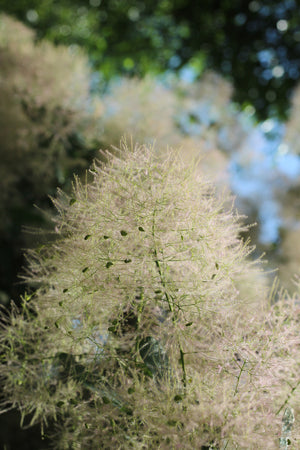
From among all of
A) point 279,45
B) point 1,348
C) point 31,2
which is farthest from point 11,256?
point 31,2

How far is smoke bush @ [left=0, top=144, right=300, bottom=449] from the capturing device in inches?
19.0

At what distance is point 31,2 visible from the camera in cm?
427

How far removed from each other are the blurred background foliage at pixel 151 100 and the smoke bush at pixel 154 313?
10 cm

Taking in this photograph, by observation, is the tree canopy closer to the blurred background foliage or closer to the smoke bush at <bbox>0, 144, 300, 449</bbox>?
the blurred background foliage

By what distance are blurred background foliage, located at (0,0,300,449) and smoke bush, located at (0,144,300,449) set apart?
0.10 m

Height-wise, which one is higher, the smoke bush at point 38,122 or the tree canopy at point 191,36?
the tree canopy at point 191,36

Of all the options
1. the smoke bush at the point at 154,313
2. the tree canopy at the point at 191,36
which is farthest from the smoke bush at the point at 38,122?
the tree canopy at the point at 191,36

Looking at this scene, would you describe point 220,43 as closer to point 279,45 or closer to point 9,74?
point 279,45

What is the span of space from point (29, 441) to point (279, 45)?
13.7ft

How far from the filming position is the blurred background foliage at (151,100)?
1.14 m

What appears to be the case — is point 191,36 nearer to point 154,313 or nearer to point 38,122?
point 38,122

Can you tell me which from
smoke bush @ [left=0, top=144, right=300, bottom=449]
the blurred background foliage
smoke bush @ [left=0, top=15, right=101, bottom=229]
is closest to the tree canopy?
the blurred background foliage

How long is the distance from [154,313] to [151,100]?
165 cm

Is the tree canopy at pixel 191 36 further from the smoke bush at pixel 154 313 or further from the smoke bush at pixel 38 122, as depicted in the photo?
the smoke bush at pixel 154 313
